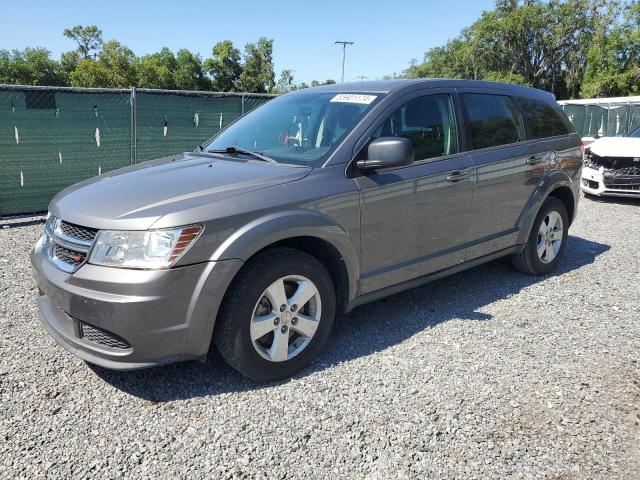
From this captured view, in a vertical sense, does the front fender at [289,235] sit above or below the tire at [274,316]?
above

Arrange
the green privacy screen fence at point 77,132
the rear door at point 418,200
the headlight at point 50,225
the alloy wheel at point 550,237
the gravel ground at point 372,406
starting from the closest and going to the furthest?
the gravel ground at point 372,406, the headlight at point 50,225, the rear door at point 418,200, the alloy wheel at point 550,237, the green privacy screen fence at point 77,132

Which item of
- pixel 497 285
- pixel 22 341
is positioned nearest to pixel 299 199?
pixel 22 341

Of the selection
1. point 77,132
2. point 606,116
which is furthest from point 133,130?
point 606,116

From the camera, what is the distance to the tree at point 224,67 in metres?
59.8

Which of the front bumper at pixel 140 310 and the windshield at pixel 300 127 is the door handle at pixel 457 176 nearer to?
the windshield at pixel 300 127

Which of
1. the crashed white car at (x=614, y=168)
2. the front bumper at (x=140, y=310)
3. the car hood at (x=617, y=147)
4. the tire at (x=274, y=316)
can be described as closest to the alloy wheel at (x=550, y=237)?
the tire at (x=274, y=316)

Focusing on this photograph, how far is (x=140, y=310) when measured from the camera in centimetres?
264

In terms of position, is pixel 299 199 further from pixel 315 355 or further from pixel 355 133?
pixel 315 355

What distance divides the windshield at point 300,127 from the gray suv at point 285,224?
0.02 meters

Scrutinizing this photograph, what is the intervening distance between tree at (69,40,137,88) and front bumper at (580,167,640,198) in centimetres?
5509

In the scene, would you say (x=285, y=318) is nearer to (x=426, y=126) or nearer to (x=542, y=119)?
(x=426, y=126)

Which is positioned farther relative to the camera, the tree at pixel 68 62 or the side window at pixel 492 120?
the tree at pixel 68 62

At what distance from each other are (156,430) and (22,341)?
158cm

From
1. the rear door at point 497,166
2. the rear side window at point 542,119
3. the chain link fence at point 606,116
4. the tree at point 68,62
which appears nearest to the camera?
the rear door at point 497,166
